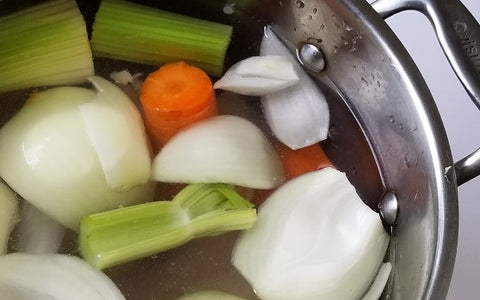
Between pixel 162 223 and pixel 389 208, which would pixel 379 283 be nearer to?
pixel 389 208

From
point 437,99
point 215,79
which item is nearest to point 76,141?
point 215,79

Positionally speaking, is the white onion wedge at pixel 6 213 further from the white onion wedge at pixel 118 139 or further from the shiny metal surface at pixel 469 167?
the shiny metal surface at pixel 469 167

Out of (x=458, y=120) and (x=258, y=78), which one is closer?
(x=258, y=78)

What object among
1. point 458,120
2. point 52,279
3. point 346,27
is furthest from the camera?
point 458,120

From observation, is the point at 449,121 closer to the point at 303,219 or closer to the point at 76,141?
the point at 303,219

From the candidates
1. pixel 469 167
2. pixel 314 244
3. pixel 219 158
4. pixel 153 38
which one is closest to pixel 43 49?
pixel 153 38

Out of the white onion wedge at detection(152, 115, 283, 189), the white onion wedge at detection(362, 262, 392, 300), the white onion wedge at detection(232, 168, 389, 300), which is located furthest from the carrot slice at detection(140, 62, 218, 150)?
the white onion wedge at detection(362, 262, 392, 300)
